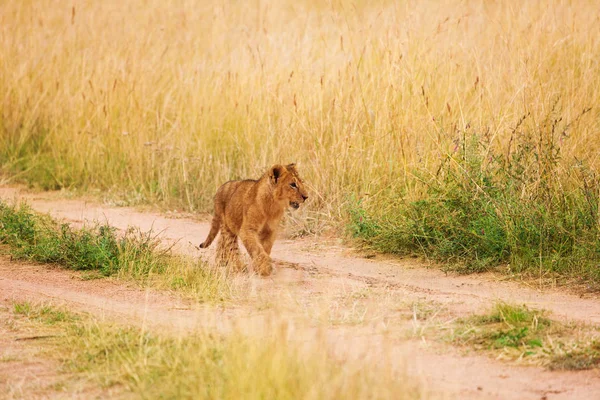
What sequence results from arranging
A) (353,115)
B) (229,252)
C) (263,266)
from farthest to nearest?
(353,115) → (229,252) → (263,266)

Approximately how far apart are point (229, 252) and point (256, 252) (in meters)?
0.44

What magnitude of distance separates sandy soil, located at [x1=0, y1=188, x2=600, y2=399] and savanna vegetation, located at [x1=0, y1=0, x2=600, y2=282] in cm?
41

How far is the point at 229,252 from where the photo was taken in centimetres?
702

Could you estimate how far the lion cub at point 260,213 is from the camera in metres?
6.71

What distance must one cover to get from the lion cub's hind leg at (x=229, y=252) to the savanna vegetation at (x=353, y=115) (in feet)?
3.61

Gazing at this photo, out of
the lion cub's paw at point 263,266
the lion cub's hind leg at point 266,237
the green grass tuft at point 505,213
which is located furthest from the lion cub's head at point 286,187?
the green grass tuft at point 505,213

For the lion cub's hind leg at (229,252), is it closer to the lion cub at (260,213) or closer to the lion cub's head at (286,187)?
the lion cub at (260,213)

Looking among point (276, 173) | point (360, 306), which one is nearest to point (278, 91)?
point (276, 173)

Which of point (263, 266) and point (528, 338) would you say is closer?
point (528, 338)

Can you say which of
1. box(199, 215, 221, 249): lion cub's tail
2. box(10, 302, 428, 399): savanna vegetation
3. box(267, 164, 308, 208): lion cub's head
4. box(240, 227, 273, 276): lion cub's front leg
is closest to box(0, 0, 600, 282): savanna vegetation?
box(267, 164, 308, 208): lion cub's head

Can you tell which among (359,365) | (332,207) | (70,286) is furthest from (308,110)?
(359,365)

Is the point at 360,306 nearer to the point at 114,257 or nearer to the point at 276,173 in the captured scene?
the point at 276,173

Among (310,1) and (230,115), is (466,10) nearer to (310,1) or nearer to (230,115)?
(230,115)

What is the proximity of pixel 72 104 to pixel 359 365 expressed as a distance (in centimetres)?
753
